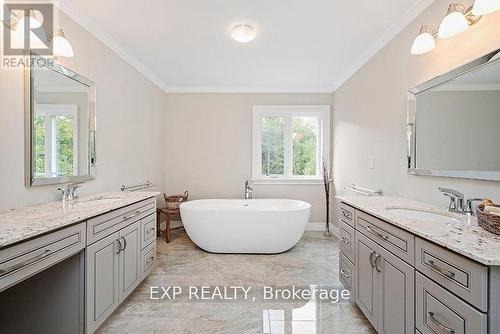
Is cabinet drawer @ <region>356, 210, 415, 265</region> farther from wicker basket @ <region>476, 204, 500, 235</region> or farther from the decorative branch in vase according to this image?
the decorative branch in vase

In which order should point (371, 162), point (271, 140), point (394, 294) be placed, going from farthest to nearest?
point (271, 140) < point (371, 162) < point (394, 294)

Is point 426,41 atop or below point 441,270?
atop

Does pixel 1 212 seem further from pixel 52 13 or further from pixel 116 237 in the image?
pixel 52 13

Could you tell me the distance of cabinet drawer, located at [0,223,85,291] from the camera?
1021mm

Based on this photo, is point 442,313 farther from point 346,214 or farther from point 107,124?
point 107,124

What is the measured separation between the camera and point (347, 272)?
2049mm

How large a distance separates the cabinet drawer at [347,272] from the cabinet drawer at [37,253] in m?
1.87

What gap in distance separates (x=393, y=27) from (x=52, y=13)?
2802mm

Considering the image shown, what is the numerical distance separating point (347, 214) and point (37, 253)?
201cm

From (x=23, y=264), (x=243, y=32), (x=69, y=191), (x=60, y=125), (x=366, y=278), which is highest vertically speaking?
(x=243, y=32)

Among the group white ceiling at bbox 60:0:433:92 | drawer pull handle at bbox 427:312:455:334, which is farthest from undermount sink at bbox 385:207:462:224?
white ceiling at bbox 60:0:433:92

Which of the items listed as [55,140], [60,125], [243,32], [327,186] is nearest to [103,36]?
[60,125]

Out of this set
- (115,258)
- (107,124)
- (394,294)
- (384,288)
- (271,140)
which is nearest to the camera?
(394,294)

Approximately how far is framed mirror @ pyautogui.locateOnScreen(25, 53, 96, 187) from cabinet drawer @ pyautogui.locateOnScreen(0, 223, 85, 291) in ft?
2.08
